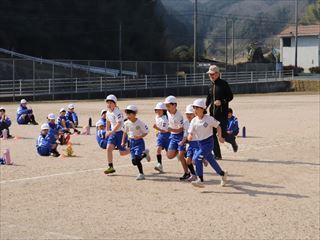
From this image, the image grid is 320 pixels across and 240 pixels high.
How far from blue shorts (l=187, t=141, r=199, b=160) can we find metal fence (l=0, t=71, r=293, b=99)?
2850 centimetres

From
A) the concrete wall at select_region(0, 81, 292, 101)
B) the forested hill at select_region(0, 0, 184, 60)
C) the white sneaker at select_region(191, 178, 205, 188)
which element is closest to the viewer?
the white sneaker at select_region(191, 178, 205, 188)

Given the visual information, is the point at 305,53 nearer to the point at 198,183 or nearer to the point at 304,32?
the point at 304,32

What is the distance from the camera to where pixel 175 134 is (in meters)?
11.4

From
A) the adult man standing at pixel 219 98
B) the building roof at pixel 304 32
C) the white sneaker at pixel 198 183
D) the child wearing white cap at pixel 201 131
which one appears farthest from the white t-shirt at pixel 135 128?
the building roof at pixel 304 32

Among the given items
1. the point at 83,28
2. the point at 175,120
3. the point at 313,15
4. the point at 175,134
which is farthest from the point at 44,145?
the point at 313,15

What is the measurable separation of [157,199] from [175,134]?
5.97 ft

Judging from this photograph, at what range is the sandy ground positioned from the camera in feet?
27.4

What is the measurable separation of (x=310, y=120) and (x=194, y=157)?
14969 millimetres

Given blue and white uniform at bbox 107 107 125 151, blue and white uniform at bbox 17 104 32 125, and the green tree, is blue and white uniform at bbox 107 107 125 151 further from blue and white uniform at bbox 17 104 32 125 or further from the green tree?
the green tree

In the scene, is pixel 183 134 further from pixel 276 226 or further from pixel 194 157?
pixel 276 226

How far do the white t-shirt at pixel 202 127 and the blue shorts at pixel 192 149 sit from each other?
0.28 m

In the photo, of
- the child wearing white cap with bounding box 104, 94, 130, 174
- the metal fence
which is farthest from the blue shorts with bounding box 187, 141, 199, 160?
the metal fence

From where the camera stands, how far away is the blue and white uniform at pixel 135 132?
11250 millimetres

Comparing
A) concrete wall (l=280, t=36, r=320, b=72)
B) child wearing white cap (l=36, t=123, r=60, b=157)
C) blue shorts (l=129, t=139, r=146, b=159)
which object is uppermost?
concrete wall (l=280, t=36, r=320, b=72)
